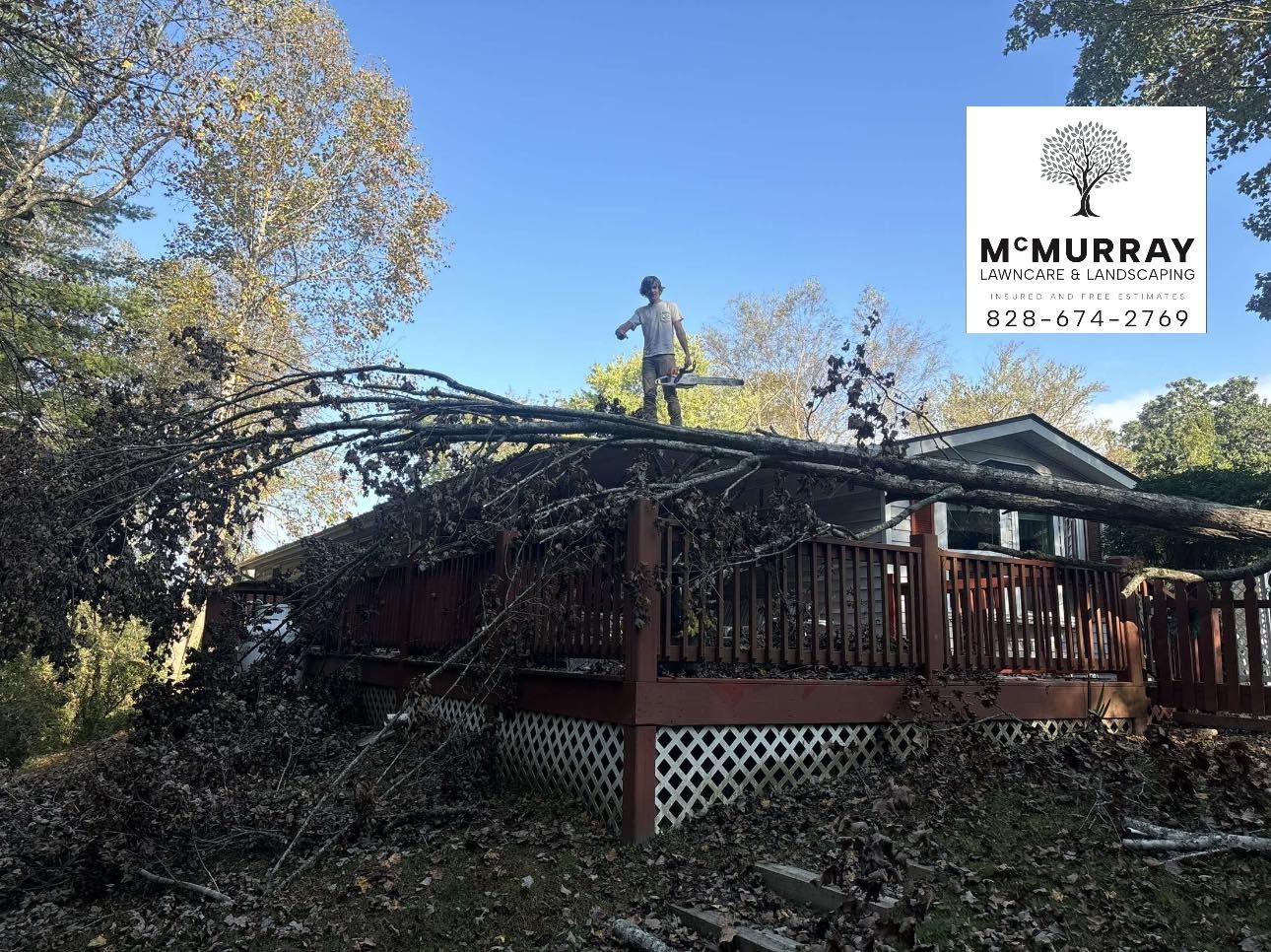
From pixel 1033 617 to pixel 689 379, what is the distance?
409 centimetres

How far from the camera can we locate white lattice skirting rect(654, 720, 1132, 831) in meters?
5.65

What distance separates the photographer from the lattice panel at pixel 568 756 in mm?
5723

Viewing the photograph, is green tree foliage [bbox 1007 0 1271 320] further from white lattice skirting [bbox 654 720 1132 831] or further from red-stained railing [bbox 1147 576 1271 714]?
white lattice skirting [bbox 654 720 1132 831]

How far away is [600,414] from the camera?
6.84 m

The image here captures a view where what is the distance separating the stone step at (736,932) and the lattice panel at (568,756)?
47.0 inches

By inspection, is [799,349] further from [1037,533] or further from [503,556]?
[503,556]

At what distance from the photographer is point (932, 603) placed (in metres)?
6.93

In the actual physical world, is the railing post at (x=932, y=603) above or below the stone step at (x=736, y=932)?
above

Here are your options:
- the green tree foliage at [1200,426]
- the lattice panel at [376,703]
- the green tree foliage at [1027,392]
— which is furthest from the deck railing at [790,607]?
the green tree foliage at [1027,392]

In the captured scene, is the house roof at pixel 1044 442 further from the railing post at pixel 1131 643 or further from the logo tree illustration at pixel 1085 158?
the railing post at pixel 1131 643

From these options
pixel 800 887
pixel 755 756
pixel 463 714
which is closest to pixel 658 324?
pixel 463 714

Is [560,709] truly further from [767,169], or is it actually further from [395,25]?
[767,169]

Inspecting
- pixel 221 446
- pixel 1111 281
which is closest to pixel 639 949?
pixel 221 446

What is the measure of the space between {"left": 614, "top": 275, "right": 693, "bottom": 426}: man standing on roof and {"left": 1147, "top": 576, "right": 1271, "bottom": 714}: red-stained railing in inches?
204
